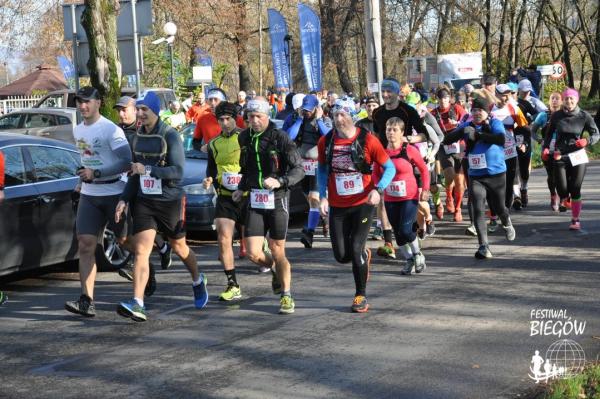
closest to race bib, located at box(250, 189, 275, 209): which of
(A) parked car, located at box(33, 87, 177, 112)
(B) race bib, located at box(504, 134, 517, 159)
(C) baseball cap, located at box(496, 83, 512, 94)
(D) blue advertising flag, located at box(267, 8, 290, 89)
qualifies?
(B) race bib, located at box(504, 134, 517, 159)

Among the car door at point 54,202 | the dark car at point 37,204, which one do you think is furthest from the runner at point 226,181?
the car door at point 54,202

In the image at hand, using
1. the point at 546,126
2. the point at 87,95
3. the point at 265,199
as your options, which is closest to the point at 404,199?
the point at 265,199

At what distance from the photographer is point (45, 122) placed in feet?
72.7

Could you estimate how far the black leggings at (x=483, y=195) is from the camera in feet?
34.9

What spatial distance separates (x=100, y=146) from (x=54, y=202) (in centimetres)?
163

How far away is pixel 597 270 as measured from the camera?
988 cm

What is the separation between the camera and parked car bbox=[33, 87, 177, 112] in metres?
26.1

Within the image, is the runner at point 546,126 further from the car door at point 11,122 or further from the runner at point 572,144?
the car door at point 11,122

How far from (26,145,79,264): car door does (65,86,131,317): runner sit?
4.40ft

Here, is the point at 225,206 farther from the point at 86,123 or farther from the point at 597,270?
the point at 597,270

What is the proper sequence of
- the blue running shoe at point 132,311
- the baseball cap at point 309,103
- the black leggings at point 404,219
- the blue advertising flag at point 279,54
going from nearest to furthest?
the blue running shoe at point 132,311
the black leggings at point 404,219
the baseball cap at point 309,103
the blue advertising flag at point 279,54

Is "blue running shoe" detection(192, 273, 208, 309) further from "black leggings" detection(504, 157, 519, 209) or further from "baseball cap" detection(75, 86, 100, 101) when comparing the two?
"black leggings" detection(504, 157, 519, 209)

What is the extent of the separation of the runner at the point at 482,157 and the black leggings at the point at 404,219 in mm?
1080

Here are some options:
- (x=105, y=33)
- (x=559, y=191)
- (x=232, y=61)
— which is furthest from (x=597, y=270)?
(x=232, y=61)
